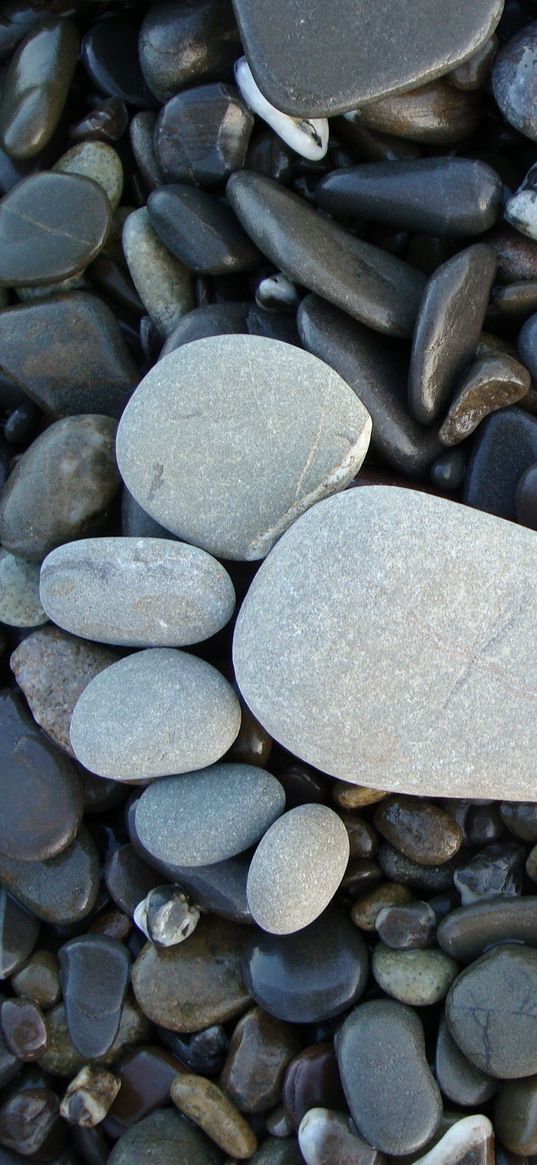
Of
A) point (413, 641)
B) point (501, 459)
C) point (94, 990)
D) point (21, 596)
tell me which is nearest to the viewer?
point (413, 641)

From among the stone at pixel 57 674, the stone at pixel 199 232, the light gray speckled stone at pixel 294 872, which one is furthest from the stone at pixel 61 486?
the light gray speckled stone at pixel 294 872

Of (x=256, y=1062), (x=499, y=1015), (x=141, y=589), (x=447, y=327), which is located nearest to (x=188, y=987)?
(x=256, y=1062)

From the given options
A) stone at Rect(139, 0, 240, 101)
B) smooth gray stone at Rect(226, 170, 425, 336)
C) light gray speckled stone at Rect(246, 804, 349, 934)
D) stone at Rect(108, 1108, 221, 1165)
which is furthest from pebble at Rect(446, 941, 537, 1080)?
stone at Rect(139, 0, 240, 101)

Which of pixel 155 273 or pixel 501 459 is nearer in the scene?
pixel 501 459

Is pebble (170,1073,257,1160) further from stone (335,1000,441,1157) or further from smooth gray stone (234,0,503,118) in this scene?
smooth gray stone (234,0,503,118)

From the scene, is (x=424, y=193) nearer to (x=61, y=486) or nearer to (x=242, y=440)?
(x=242, y=440)

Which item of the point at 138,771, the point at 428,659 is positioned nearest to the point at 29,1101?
the point at 138,771

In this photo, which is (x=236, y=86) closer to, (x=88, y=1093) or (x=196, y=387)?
(x=196, y=387)
